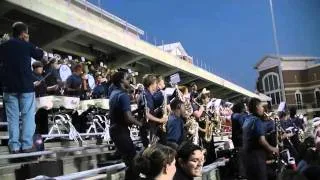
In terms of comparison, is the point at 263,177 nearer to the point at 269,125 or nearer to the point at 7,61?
the point at 269,125

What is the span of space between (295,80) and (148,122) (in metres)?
40.0

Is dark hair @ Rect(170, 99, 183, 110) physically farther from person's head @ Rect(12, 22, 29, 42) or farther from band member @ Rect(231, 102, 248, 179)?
band member @ Rect(231, 102, 248, 179)

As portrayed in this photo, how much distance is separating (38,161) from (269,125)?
370cm

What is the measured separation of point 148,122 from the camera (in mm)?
6637

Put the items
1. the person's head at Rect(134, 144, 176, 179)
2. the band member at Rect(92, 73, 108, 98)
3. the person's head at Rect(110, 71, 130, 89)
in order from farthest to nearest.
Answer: the band member at Rect(92, 73, 108, 98), the person's head at Rect(110, 71, 130, 89), the person's head at Rect(134, 144, 176, 179)

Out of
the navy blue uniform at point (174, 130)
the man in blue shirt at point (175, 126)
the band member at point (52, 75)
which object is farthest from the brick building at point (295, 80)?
the navy blue uniform at point (174, 130)

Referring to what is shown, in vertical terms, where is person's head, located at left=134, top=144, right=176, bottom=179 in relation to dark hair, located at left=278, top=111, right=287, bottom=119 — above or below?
below

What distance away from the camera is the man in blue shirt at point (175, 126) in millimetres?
6754

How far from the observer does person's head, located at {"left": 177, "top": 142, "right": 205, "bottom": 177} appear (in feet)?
13.6

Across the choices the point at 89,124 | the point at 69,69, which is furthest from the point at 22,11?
the point at 89,124

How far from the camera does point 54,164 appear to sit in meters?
6.14

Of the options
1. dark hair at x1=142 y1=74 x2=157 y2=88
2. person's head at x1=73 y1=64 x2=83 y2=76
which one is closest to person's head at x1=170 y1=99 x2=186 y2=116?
dark hair at x1=142 y1=74 x2=157 y2=88

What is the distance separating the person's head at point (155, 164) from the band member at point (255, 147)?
3319 millimetres

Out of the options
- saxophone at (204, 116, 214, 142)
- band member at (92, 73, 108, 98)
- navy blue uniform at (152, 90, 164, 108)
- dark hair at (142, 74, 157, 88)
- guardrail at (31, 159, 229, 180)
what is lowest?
guardrail at (31, 159, 229, 180)
